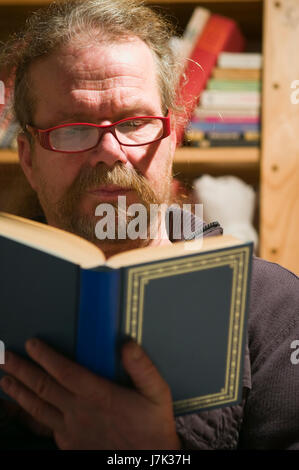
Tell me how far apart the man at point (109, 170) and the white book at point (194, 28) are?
0.38 metres

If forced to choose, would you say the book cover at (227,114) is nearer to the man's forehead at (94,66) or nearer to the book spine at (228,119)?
the book spine at (228,119)

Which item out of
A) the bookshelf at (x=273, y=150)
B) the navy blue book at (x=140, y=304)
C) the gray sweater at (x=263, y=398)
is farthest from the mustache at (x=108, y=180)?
the bookshelf at (x=273, y=150)

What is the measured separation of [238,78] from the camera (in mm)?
1585

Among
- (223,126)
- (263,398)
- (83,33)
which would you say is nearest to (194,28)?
(223,126)

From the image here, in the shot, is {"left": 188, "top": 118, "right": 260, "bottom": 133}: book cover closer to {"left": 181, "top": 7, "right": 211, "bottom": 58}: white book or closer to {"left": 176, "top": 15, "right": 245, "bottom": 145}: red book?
{"left": 176, "top": 15, "right": 245, "bottom": 145}: red book

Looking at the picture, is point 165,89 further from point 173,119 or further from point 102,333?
point 102,333

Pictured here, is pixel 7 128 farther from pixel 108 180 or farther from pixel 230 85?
pixel 108 180

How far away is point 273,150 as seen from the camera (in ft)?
5.06

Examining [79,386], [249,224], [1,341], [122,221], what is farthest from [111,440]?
[249,224]

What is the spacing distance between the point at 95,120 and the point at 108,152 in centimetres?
7

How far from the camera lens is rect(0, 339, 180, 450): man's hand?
59 cm

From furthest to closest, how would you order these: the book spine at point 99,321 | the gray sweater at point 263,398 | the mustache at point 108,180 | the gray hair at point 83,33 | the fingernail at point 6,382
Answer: the gray hair at point 83,33, the mustache at point 108,180, the gray sweater at point 263,398, the fingernail at point 6,382, the book spine at point 99,321

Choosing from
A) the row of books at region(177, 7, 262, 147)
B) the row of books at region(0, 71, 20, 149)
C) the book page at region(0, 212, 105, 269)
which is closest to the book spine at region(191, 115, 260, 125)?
the row of books at region(177, 7, 262, 147)

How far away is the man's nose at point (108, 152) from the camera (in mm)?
922
